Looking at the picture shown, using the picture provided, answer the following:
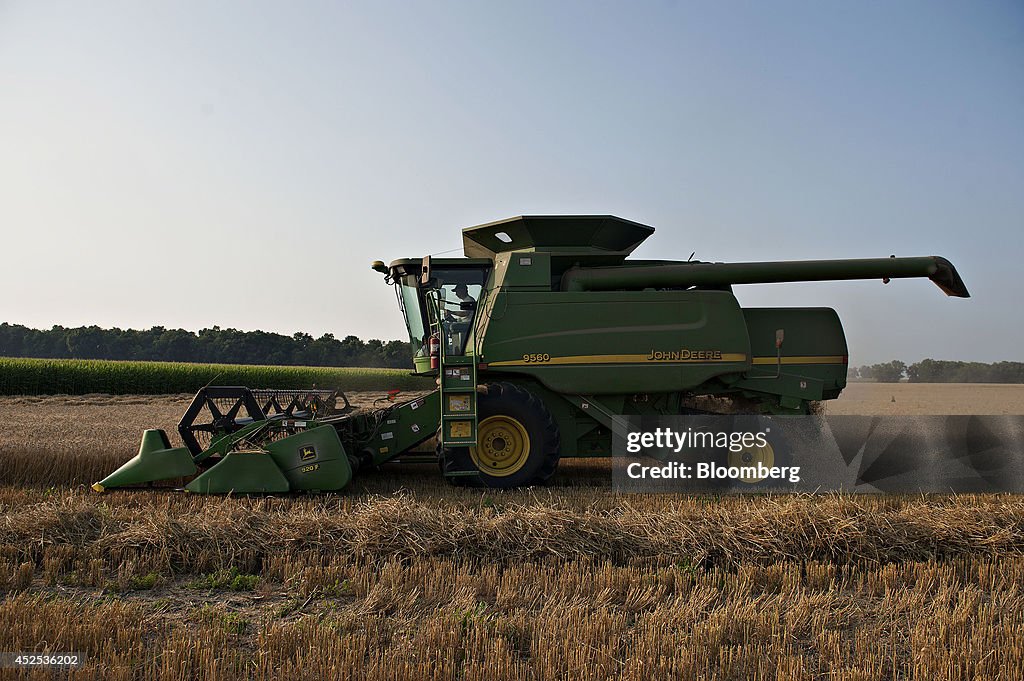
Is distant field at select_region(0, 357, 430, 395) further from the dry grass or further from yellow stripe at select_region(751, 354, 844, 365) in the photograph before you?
the dry grass

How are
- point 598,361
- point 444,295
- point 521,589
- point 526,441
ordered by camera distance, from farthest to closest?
1. point 444,295
2. point 598,361
3. point 526,441
4. point 521,589

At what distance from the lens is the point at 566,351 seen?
7340 mm

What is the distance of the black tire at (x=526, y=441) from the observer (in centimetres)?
708

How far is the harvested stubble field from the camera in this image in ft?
9.96

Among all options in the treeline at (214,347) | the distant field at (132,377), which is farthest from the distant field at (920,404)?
the treeline at (214,347)

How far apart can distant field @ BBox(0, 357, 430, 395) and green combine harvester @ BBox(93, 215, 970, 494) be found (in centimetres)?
→ 1383

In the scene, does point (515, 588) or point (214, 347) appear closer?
point (515, 588)

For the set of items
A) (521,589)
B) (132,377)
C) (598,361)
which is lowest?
(521,589)

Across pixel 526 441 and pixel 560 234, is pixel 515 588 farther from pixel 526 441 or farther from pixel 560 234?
pixel 560 234
